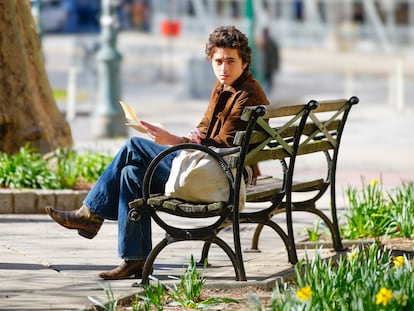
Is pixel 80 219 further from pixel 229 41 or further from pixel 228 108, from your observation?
pixel 229 41

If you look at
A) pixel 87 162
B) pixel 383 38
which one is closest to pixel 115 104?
pixel 87 162

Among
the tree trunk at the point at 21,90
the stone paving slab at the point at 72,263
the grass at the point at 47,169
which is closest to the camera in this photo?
the stone paving slab at the point at 72,263

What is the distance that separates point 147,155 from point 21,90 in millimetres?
4448

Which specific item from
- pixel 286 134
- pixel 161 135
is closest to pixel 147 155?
pixel 161 135

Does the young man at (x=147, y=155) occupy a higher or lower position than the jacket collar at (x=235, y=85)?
lower

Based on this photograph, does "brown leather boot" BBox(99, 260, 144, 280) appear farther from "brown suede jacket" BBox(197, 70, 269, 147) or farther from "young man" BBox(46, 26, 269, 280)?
"brown suede jacket" BBox(197, 70, 269, 147)

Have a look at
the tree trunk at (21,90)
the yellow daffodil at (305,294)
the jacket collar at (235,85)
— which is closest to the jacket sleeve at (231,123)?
the jacket collar at (235,85)

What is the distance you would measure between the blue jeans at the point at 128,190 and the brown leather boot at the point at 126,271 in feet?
0.18

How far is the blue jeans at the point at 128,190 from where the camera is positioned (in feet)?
23.8

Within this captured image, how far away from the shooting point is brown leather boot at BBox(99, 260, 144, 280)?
7367 mm

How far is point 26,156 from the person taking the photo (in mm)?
10781

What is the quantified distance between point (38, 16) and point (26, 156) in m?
10.6

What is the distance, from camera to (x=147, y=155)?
7.32 meters

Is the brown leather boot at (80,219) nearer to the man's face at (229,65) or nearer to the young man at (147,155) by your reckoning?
the young man at (147,155)
